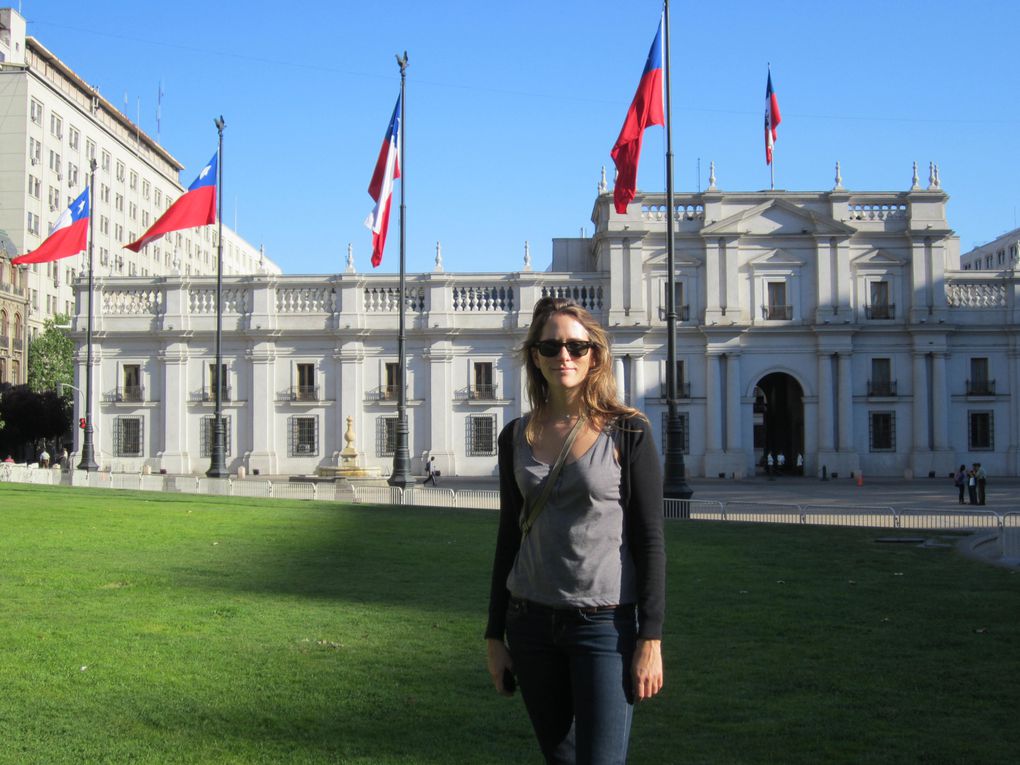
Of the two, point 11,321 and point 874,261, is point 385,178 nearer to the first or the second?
point 874,261

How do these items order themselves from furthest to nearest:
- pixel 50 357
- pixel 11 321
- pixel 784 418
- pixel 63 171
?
1. pixel 63 171
2. pixel 50 357
3. pixel 11 321
4. pixel 784 418

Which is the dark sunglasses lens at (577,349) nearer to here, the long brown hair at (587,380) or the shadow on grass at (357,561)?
the long brown hair at (587,380)

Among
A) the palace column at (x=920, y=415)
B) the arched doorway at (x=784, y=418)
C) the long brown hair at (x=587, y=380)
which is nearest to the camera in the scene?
the long brown hair at (x=587, y=380)

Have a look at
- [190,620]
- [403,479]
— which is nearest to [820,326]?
[403,479]

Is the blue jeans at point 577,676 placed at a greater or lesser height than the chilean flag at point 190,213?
lesser

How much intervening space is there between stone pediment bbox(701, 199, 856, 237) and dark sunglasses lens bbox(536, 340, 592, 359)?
51226 mm

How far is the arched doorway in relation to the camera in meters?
56.8

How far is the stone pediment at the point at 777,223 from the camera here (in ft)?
179

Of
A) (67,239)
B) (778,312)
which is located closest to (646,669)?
(67,239)

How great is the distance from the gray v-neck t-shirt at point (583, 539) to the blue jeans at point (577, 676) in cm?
7

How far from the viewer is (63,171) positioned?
82.4 metres

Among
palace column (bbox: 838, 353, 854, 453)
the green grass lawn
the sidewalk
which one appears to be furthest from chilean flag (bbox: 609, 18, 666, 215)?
palace column (bbox: 838, 353, 854, 453)

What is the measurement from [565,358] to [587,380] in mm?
148

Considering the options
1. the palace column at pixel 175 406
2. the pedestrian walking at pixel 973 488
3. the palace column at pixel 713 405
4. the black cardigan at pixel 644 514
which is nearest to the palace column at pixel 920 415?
the palace column at pixel 713 405
